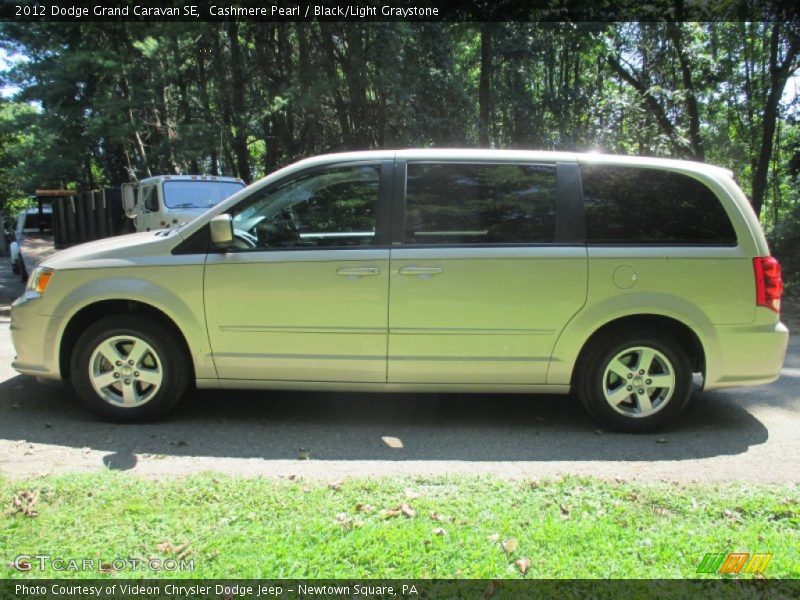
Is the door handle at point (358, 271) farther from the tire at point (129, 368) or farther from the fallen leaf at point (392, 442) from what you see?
the tire at point (129, 368)

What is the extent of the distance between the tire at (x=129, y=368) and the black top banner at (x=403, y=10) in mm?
Answer: 12001

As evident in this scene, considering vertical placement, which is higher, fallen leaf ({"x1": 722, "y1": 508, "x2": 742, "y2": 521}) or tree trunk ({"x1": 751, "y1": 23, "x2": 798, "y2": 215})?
tree trunk ({"x1": 751, "y1": 23, "x2": 798, "y2": 215})

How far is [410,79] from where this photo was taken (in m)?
15.3

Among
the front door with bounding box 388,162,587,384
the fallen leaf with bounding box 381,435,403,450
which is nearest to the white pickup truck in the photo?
the front door with bounding box 388,162,587,384

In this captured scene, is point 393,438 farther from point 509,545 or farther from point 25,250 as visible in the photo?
point 25,250

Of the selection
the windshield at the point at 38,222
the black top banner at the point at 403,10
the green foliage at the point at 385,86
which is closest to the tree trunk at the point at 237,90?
the green foliage at the point at 385,86

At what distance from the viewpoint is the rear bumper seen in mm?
4227

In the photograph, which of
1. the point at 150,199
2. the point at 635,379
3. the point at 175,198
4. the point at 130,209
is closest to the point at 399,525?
the point at 635,379

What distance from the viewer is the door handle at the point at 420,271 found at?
4.18 metres

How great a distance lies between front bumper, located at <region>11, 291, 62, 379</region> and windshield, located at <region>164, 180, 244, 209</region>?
7.52 meters

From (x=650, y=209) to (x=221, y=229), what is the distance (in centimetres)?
291

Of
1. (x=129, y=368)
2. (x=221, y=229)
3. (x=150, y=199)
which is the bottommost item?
(x=129, y=368)

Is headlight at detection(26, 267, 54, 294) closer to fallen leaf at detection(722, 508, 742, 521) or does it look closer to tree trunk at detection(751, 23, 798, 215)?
fallen leaf at detection(722, 508, 742, 521)

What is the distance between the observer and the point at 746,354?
14.0ft
